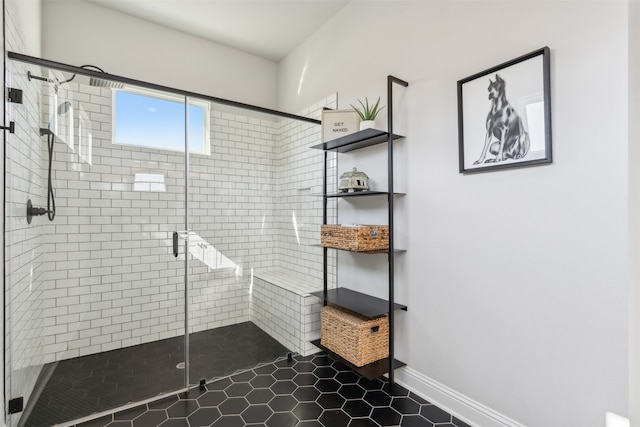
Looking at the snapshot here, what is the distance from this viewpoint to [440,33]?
1.89m

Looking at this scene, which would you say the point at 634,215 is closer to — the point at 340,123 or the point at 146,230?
the point at 340,123

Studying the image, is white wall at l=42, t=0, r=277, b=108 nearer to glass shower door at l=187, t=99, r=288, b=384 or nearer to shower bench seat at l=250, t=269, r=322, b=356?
glass shower door at l=187, t=99, r=288, b=384

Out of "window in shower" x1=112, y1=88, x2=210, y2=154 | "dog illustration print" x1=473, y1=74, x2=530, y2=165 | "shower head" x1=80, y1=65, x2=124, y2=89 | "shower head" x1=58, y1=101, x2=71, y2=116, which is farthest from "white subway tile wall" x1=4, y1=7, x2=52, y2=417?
"dog illustration print" x1=473, y1=74, x2=530, y2=165

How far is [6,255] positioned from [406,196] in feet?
7.36

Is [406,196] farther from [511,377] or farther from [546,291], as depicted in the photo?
[511,377]

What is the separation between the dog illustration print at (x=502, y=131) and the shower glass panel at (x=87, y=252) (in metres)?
2.07

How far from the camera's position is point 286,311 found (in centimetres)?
262

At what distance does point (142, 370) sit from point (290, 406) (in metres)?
1.12

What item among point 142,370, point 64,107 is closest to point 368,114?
point 64,107

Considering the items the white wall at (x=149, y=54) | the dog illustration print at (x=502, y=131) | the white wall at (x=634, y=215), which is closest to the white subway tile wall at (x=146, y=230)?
the white wall at (x=149, y=54)

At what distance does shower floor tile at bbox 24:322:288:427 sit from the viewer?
1832mm

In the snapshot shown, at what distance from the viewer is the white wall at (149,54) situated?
2.55 metres

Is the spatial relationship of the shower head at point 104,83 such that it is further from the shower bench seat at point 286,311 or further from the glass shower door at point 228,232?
the shower bench seat at point 286,311

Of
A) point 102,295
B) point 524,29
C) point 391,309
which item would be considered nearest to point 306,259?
point 391,309
